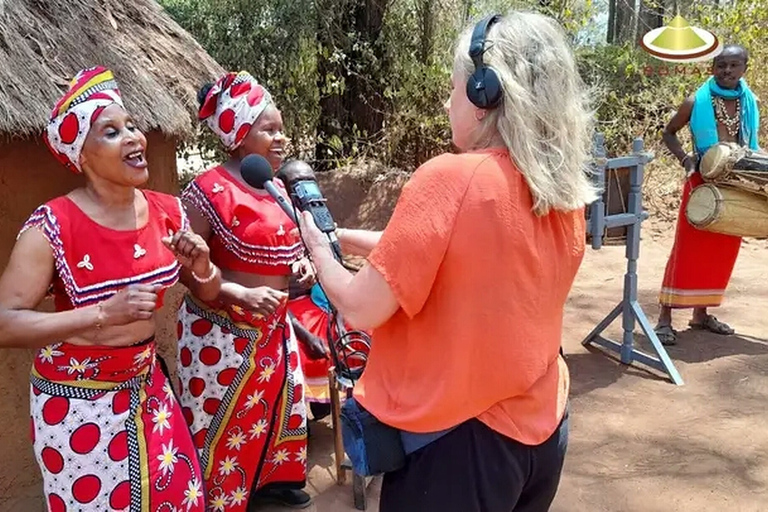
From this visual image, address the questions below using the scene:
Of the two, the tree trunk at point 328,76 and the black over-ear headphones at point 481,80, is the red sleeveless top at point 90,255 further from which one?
the tree trunk at point 328,76

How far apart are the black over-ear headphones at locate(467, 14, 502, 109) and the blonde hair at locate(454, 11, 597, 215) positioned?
0.04 feet

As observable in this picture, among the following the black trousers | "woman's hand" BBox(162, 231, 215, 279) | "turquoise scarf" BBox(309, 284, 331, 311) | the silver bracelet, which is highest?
"woman's hand" BBox(162, 231, 215, 279)

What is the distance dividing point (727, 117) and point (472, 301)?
13.8 feet

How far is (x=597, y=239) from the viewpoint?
177 inches

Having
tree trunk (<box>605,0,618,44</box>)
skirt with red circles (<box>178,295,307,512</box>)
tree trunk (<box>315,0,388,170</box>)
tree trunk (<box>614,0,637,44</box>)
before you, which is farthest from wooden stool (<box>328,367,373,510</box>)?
tree trunk (<box>605,0,618,44</box>)

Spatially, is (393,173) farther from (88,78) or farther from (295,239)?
(88,78)

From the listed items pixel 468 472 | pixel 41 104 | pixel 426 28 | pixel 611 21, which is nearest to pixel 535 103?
pixel 468 472

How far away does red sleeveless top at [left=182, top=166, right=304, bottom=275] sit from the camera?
2.82 m

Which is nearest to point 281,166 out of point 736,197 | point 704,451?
point 704,451

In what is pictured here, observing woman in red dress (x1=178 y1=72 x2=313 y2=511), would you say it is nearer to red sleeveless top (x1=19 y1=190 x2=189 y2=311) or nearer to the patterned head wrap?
red sleeveless top (x1=19 y1=190 x2=189 y2=311)

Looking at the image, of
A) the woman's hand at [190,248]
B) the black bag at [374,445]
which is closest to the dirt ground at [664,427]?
the woman's hand at [190,248]

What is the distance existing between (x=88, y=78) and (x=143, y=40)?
1500 millimetres

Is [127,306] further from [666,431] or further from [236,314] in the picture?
[666,431]

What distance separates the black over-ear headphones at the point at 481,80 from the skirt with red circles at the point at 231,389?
5.25ft
